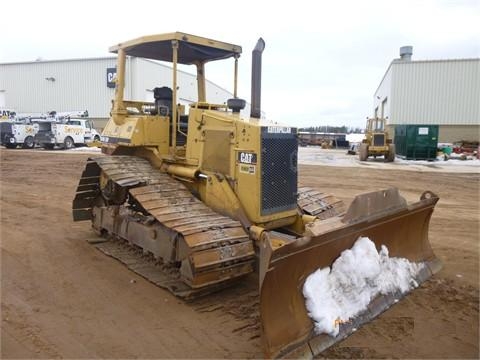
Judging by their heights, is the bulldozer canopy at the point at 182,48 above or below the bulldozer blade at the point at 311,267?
above

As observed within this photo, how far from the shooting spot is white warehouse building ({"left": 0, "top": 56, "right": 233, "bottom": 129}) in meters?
35.9

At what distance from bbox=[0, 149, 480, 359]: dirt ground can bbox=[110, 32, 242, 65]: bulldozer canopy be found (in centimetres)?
295

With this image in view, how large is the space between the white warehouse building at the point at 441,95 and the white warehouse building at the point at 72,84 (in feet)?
48.7

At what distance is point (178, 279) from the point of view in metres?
4.90

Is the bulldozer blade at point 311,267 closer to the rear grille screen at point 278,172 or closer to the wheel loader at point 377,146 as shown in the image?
the rear grille screen at point 278,172

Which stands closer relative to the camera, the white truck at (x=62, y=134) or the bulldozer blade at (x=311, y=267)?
the bulldozer blade at (x=311, y=267)

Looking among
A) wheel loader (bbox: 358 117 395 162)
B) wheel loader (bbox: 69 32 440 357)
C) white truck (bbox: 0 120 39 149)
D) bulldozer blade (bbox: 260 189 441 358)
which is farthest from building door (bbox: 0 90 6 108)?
bulldozer blade (bbox: 260 189 441 358)

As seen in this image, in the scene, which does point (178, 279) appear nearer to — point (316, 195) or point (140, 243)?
point (140, 243)

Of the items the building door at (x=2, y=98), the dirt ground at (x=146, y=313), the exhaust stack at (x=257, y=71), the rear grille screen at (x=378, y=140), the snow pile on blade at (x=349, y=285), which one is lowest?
the dirt ground at (x=146, y=313)

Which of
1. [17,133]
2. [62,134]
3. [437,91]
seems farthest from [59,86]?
[437,91]

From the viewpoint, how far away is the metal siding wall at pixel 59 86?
38.1 meters

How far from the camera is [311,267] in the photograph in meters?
3.92

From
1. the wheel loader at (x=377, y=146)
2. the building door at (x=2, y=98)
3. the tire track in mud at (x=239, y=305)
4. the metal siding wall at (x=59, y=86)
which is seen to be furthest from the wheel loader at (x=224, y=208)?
the building door at (x=2, y=98)

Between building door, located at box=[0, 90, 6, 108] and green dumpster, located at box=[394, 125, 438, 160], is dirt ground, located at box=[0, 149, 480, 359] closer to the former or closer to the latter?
green dumpster, located at box=[394, 125, 438, 160]
